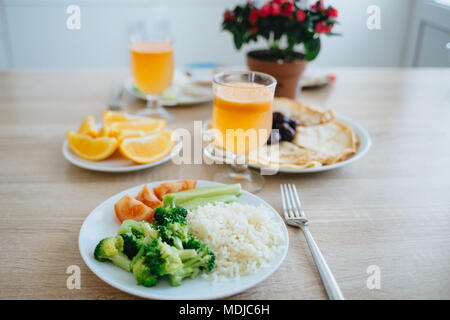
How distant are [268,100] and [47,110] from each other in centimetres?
114

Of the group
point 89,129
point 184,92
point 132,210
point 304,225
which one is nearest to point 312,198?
point 304,225

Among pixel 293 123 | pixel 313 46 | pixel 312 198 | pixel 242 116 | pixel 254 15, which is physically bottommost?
pixel 312 198

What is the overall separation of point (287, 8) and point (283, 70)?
28 cm

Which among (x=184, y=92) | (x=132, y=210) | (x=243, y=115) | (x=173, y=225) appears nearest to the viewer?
(x=173, y=225)

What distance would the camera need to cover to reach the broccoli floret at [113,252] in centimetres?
87

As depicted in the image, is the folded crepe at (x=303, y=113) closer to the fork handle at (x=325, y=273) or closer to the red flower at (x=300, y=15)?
the red flower at (x=300, y=15)

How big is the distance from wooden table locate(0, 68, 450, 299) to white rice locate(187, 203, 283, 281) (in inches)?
2.6

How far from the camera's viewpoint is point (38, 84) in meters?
2.23

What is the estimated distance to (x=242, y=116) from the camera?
130 centimetres

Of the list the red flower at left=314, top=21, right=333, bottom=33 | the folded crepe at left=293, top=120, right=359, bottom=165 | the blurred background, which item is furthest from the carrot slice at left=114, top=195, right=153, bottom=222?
the blurred background

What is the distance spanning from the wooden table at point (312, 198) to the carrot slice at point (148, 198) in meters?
0.17

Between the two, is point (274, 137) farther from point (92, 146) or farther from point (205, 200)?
point (92, 146)

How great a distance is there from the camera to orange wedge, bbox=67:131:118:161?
1.38 m

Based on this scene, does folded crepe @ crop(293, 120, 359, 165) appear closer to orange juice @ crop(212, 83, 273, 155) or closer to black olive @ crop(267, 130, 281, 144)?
black olive @ crop(267, 130, 281, 144)
